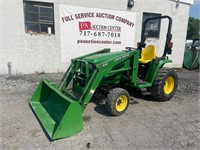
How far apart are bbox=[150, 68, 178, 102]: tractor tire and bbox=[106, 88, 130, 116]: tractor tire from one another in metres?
1.16

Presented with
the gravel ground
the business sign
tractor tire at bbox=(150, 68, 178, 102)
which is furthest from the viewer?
the business sign

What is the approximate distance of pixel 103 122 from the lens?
3.62 metres

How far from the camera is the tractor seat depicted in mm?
4973

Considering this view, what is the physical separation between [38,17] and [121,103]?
5.56m

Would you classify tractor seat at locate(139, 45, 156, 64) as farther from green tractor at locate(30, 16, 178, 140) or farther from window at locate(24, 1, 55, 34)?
window at locate(24, 1, 55, 34)

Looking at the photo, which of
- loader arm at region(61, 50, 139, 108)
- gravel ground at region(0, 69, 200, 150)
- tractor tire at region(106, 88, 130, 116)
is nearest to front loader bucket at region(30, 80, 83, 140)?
gravel ground at region(0, 69, 200, 150)

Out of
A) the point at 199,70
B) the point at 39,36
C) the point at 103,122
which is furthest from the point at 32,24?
the point at 199,70

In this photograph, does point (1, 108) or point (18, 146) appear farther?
point (1, 108)

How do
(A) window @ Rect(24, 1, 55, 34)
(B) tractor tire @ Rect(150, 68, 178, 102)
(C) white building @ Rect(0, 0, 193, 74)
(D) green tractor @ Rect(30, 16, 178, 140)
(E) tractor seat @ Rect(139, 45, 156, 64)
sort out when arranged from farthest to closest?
(A) window @ Rect(24, 1, 55, 34)
(C) white building @ Rect(0, 0, 193, 74)
(E) tractor seat @ Rect(139, 45, 156, 64)
(B) tractor tire @ Rect(150, 68, 178, 102)
(D) green tractor @ Rect(30, 16, 178, 140)

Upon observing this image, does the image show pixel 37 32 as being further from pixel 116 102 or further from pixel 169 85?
pixel 169 85

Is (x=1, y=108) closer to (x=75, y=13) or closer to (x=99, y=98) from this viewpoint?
(x=99, y=98)

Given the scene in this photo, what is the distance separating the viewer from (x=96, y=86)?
3664 millimetres

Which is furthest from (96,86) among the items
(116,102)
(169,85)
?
(169,85)

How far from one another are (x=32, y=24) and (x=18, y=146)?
19.1 feet
